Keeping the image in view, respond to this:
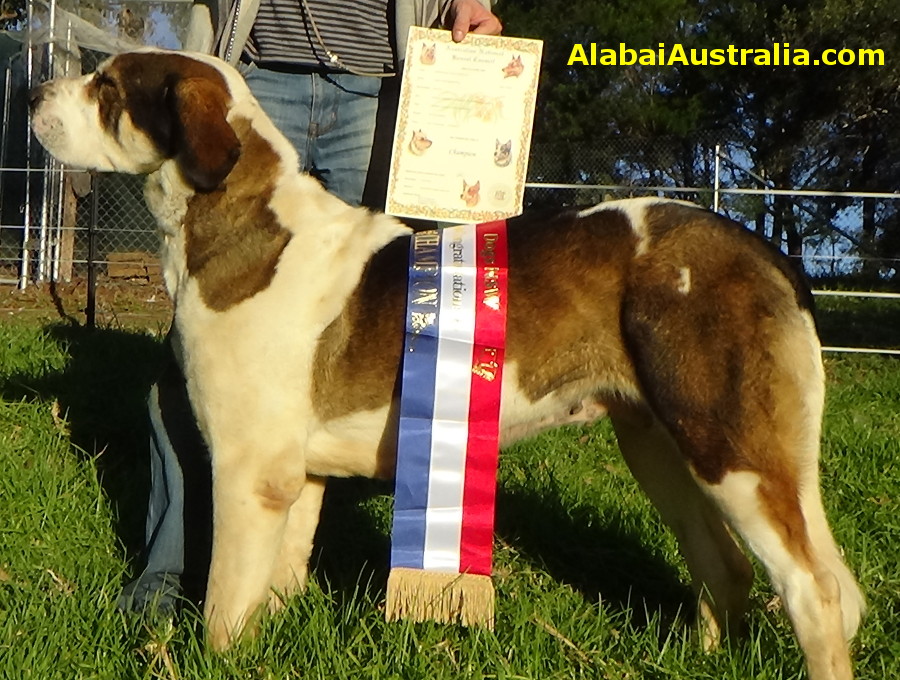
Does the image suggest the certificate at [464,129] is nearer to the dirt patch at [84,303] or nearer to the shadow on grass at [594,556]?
the shadow on grass at [594,556]

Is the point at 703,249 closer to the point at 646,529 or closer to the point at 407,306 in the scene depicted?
the point at 407,306

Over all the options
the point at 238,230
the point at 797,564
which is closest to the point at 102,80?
the point at 238,230

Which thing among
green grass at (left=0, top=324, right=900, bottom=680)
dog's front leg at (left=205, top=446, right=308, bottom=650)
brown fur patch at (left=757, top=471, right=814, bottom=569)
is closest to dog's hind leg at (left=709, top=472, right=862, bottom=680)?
brown fur patch at (left=757, top=471, right=814, bottom=569)

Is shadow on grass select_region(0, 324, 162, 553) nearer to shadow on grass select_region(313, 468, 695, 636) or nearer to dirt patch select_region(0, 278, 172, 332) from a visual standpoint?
shadow on grass select_region(313, 468, 695, 636)

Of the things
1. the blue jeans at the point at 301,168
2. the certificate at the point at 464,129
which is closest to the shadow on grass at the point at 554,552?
the blue jeans at the point at 301,168

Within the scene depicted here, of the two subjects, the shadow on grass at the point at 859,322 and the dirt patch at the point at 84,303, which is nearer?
the dirt patch at the point at 84,303

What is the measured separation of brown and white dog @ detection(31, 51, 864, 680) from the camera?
2906 mm

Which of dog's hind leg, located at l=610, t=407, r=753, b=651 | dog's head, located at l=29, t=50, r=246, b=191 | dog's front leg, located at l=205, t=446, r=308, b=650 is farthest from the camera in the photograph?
dog's hind leg, located at l=610, t=407, r=753, b=651

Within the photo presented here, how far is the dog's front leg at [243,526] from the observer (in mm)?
3154

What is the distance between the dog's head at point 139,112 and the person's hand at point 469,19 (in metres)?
0.82

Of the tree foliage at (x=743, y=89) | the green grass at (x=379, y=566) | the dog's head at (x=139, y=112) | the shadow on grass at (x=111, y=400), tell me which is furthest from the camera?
the tree foliage at (x=743, y=89)

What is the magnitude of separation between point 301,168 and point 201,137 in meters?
0.57

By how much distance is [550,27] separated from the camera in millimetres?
22172

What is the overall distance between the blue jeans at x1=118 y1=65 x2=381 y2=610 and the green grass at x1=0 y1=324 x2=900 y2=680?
22 centimetres
